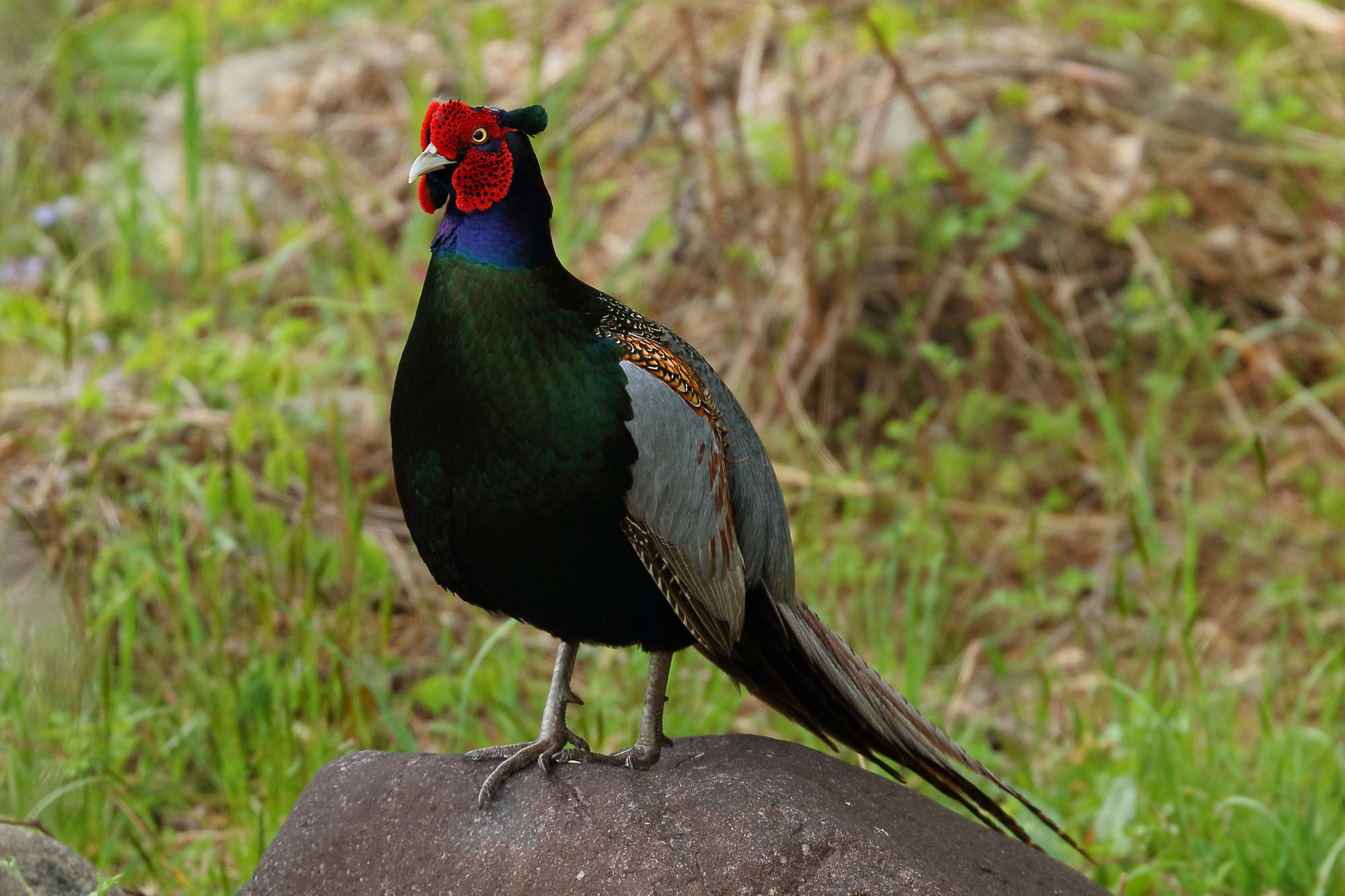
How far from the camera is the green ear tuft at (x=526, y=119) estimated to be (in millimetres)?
2287

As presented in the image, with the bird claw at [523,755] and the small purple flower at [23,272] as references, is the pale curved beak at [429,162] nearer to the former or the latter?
the bird claw at [523,755]

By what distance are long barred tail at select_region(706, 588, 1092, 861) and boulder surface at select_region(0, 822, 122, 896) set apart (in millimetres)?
1248

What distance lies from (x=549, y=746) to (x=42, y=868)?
0.94 m

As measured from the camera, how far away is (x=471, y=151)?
2.29m

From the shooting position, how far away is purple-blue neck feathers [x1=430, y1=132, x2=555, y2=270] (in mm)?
2303

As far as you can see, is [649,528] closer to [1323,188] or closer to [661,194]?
[661,194]

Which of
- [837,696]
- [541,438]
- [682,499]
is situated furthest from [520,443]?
[837,696]

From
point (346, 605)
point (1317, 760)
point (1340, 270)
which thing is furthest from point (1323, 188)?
point (346, 605)

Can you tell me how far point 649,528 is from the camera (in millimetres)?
2330

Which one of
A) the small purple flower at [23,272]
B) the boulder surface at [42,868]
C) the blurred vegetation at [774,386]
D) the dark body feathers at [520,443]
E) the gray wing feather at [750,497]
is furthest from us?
the small purple flower at [23,272]

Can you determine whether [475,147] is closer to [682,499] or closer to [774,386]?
[682,499]

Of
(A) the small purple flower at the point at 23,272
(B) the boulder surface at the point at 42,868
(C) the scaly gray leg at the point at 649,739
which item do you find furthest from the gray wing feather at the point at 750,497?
(A) the small purple flower at the point at 23,272

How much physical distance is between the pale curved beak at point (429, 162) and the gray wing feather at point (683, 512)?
1.46 ft

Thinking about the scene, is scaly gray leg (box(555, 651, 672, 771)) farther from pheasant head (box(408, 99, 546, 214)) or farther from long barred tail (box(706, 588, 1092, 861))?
pheasant head (box(408, 99, 546, 214))
